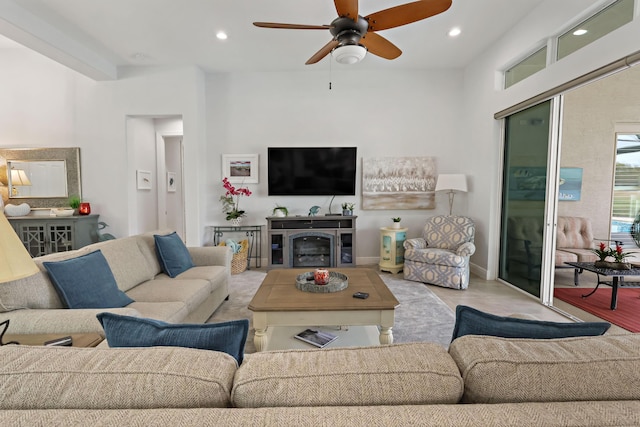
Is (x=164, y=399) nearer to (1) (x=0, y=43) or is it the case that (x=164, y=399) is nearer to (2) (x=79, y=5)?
(2) (x=79, y=5)

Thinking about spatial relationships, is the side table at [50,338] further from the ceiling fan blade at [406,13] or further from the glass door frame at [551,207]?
the glass door frame at [551,207]

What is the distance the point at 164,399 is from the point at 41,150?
18.8ft

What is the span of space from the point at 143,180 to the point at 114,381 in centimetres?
527

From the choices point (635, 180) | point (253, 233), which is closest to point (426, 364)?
point (253, 233)

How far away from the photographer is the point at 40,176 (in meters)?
4.72

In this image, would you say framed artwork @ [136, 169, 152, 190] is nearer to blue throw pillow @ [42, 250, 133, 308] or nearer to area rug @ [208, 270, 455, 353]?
area rug @ [208, 270, 455, 353]

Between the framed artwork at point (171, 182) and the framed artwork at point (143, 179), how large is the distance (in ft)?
2.49

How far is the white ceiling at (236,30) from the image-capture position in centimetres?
325

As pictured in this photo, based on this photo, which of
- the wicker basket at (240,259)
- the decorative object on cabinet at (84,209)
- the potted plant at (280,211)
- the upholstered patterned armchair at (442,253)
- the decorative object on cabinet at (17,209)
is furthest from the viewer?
the potted plant at (280,211)

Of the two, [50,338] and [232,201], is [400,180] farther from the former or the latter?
[50,338]

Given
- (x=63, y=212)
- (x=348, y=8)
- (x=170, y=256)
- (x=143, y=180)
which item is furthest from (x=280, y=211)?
(x=348, y=8)

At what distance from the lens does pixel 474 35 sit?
3.91 m

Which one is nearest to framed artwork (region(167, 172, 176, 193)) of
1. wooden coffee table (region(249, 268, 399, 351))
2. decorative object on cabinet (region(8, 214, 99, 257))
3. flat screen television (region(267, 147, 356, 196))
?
decorative object on cabinet (region(8, 214, 99, 257))

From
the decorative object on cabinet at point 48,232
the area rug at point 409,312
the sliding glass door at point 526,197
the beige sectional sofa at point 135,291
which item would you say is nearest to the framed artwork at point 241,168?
the area rug at point 409,312
